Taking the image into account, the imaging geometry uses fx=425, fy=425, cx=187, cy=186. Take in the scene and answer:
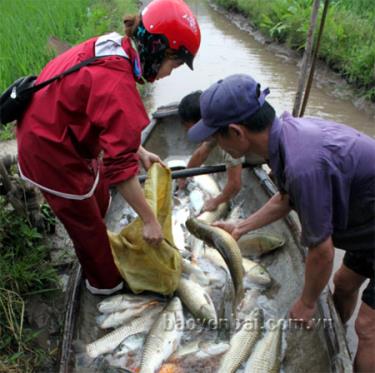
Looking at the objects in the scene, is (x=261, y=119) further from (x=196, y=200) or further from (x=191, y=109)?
(x=196, y=200)

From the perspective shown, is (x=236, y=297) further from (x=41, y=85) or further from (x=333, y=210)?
(x=41, y=85)

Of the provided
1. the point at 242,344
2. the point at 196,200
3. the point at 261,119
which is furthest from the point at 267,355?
the point at 196,200

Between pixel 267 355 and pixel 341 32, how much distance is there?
353 inches

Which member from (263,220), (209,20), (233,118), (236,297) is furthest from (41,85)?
(209,20)

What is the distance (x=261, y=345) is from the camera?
9.26 feet

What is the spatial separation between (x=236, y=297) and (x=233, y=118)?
1.49 metres

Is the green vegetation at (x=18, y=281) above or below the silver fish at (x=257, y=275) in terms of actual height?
below

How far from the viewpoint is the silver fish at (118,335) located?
9.47ft

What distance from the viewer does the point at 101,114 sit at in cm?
230

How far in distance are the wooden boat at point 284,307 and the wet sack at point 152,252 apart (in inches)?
13.8

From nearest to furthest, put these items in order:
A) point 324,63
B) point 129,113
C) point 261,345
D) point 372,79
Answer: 1. point 129,113
2. point 261,345
3. point 372,79
4. point 324,63

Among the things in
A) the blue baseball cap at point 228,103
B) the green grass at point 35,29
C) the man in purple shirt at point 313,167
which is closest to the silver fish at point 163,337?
the man in purple shirt at point 313,167

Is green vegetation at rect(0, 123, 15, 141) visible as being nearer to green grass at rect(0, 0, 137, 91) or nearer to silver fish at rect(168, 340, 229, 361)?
green grass at rect(0, 0, 137, 91)

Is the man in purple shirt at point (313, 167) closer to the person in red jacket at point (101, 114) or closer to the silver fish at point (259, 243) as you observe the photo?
the person in red jacket at point (101, 114)
